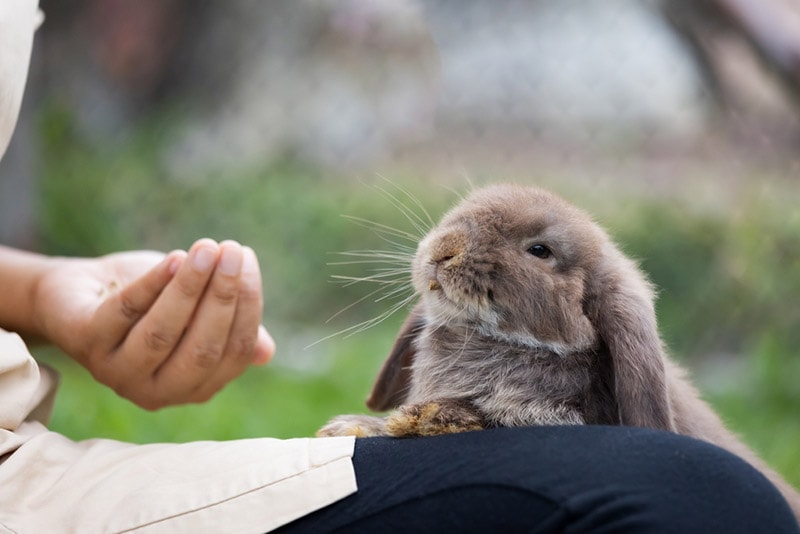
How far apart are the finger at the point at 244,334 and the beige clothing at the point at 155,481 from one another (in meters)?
0.60

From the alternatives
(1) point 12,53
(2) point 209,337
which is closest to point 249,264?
(2) point 209,337

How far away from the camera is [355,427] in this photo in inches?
73.4

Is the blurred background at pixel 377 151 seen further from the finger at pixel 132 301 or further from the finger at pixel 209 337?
the finger at pixel 132 301

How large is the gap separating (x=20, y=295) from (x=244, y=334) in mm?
614

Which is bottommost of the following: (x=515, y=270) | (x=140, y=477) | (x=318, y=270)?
(x=140, y=477)

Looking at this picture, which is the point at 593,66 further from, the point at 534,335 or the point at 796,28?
the point at 534,335

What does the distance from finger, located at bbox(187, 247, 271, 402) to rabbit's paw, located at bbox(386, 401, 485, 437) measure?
2.28 ft

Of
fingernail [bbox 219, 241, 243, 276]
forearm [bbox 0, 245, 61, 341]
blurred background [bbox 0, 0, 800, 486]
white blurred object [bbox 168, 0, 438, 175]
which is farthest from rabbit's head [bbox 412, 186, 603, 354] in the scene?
white blurred object [bbox 168, 0, 438, 175]

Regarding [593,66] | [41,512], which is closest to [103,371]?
[41,512]

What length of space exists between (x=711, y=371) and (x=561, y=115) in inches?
79.9

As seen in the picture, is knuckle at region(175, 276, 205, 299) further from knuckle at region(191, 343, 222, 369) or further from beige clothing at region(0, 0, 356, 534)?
beige clothing at region(0, 0, 356, 534)

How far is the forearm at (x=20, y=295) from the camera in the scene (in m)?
2.48

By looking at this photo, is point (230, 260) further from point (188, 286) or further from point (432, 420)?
point (432, 420)

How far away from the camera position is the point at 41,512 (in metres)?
1.63
